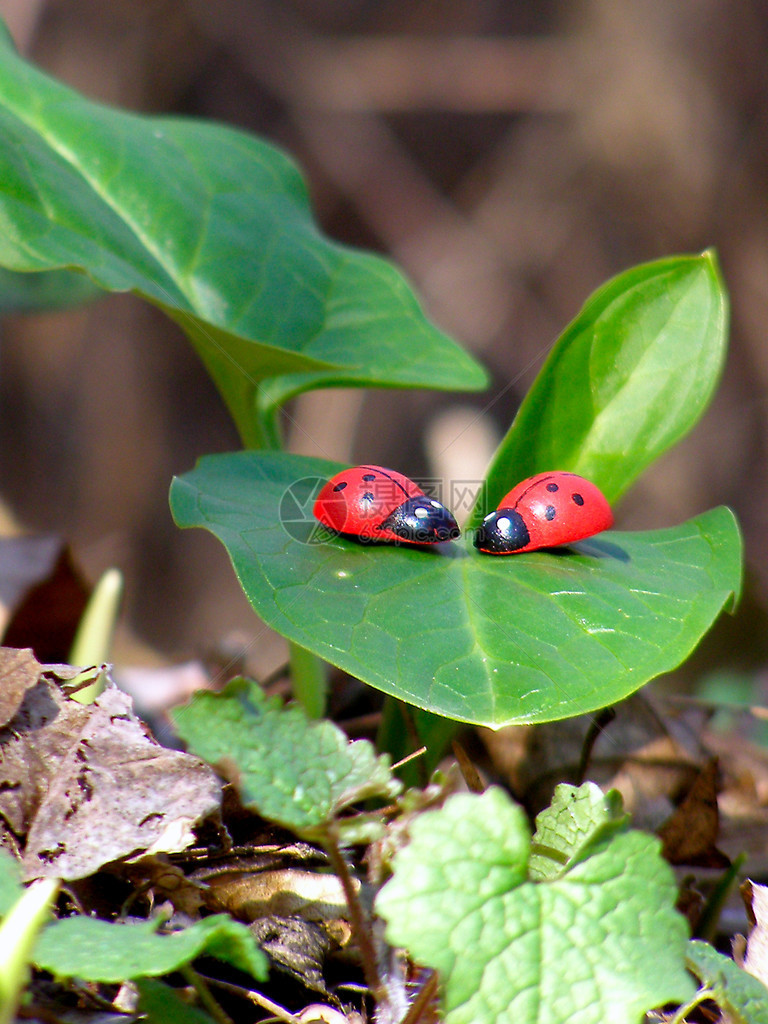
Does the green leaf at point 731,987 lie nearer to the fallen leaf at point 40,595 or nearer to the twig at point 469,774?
the twig at point 469,774

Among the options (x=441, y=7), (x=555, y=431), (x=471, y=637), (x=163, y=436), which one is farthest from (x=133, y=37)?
(x=471, y=637)

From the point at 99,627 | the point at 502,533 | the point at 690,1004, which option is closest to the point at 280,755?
the point at 690,1004

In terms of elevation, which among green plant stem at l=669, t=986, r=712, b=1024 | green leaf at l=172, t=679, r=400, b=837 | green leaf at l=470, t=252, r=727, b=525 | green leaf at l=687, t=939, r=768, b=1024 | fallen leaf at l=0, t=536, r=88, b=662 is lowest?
fallen leaf at l=0, t=536, r=88, b=662

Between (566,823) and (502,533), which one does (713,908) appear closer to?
(566,823)

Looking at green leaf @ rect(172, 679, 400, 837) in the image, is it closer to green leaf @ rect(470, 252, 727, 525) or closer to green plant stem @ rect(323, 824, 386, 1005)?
green plant stem @ rect(323, 824, 386, 1005)

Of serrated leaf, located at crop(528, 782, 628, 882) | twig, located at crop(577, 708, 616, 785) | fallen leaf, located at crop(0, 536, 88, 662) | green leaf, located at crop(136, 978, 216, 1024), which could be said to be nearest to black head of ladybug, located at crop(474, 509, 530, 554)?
twig, located at crop(577, 708, 616, 785)

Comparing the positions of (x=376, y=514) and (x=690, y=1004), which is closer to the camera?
(x=690, y=1004)
